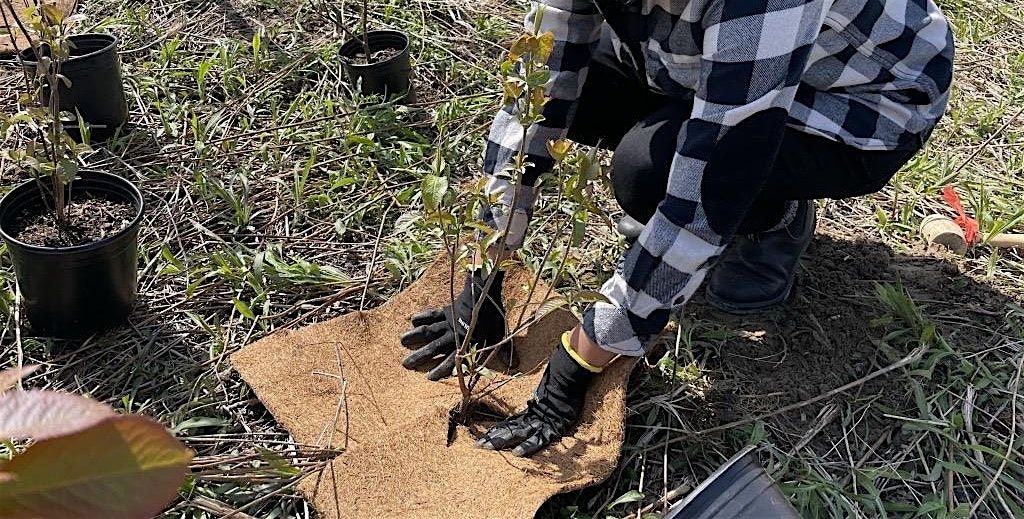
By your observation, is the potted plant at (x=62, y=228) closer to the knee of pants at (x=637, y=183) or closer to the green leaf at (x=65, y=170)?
the green leaf at (x=65, y=170)

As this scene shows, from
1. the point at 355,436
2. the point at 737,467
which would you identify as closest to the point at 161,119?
the point at 355,436

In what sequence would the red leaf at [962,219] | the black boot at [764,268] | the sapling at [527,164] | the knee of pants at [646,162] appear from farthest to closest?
the red leaf at [962,219] → the black boot at [764,268] → the knee of pants at [646,162] → the sapling at [527,164]

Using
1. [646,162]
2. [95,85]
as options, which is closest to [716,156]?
[646,162]

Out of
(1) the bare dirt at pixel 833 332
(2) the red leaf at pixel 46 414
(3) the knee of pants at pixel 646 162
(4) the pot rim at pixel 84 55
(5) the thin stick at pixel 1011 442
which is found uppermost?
(2) the red leaf at pixel 46 414

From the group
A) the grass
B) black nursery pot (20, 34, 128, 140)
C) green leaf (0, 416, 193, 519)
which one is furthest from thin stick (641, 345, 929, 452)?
black nursery pot (20, 34, 128, 140)

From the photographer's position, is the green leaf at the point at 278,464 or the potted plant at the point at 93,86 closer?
the green leaf at the point at 278,464

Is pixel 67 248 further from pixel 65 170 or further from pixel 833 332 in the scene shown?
pixel 833 332

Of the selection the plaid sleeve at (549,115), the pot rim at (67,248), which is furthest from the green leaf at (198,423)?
the plaid sleeve at (549,115)

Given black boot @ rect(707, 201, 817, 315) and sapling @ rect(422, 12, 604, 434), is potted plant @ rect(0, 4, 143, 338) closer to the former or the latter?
sapling @ rect(422, 12, 604, 434)

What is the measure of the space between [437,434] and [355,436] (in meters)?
0.16

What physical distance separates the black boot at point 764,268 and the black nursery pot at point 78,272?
129 centimetres

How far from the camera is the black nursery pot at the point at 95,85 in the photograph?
2436mm

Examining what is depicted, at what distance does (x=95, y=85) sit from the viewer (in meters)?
2.46

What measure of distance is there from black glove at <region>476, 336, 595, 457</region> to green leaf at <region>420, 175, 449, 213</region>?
1.42ft
